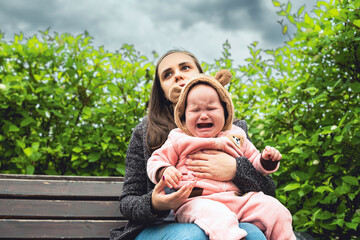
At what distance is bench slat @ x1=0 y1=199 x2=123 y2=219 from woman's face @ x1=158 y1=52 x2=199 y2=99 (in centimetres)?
88

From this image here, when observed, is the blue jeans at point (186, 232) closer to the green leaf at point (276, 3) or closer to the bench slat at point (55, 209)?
the bench slat at point (55, 209)

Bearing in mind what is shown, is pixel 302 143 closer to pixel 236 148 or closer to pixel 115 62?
pixel 236 148

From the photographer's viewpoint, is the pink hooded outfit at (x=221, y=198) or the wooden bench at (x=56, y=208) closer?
the pink hooded outfit at (x=221, y=198)

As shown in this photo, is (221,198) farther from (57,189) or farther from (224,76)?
(57,189)

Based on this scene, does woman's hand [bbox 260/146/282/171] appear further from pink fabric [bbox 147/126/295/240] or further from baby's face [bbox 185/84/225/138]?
baby's face [bbox 185/84/225/138]

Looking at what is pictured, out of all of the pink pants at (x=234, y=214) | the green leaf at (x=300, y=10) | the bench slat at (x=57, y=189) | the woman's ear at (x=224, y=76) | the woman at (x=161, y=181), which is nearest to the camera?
the pink pants at (x=234, y=214)

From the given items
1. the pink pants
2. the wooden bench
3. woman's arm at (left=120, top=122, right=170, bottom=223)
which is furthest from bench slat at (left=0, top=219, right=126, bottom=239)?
the pink pants

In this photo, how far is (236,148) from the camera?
1746 millimetres

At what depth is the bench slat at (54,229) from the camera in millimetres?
2109

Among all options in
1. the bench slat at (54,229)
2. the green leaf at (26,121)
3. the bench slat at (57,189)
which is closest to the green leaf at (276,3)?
the bench slat at (57,189)

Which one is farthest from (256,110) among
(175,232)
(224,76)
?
(175,232)

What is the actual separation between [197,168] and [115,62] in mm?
1959

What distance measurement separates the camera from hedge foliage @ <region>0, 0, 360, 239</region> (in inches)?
91.7

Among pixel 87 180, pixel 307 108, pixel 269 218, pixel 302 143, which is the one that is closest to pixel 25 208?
pixel 87 180
